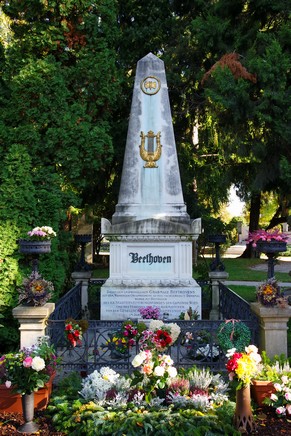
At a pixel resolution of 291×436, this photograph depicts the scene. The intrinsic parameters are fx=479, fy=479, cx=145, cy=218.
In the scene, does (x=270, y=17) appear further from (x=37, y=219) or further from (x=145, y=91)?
(x=37, y=219)

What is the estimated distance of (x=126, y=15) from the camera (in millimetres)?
16188

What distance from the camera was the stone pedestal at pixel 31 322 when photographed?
6469 millimetres

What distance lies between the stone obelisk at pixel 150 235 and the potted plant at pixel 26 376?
3.74 m

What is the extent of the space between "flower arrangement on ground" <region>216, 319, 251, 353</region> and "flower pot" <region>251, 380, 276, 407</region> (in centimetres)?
60

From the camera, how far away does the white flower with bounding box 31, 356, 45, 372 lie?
504 centimetres

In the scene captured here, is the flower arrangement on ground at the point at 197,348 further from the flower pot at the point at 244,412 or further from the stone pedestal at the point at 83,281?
the stone pedestal at the point at 83,281

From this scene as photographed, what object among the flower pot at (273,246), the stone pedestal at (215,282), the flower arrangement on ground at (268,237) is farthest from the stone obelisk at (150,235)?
the flower pot at (273,246)

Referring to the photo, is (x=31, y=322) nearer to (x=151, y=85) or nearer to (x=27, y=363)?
(x=27, y=363)

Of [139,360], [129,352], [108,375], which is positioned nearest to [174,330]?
[129,352]

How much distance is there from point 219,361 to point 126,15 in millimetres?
13120

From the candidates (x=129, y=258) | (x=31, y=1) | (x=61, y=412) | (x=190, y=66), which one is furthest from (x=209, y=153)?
(x=61, y=412)

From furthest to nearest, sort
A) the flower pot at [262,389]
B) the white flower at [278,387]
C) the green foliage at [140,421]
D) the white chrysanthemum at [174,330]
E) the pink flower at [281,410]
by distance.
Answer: the white chrysanthemum at [174,330] → the flower pot at [262,389] → the white flower at [278,387] → the pink flower at [281,410] → the green foliage at [140,421]

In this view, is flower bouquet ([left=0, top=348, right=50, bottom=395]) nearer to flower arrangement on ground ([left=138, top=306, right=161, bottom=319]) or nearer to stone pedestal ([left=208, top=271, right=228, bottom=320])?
flower arrangement on ground ([left=138, top=306, right=161, bottom=319])

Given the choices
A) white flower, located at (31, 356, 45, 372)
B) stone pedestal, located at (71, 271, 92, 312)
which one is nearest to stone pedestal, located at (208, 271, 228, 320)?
stone pedestal, located at (71, 271, 92, 312)
